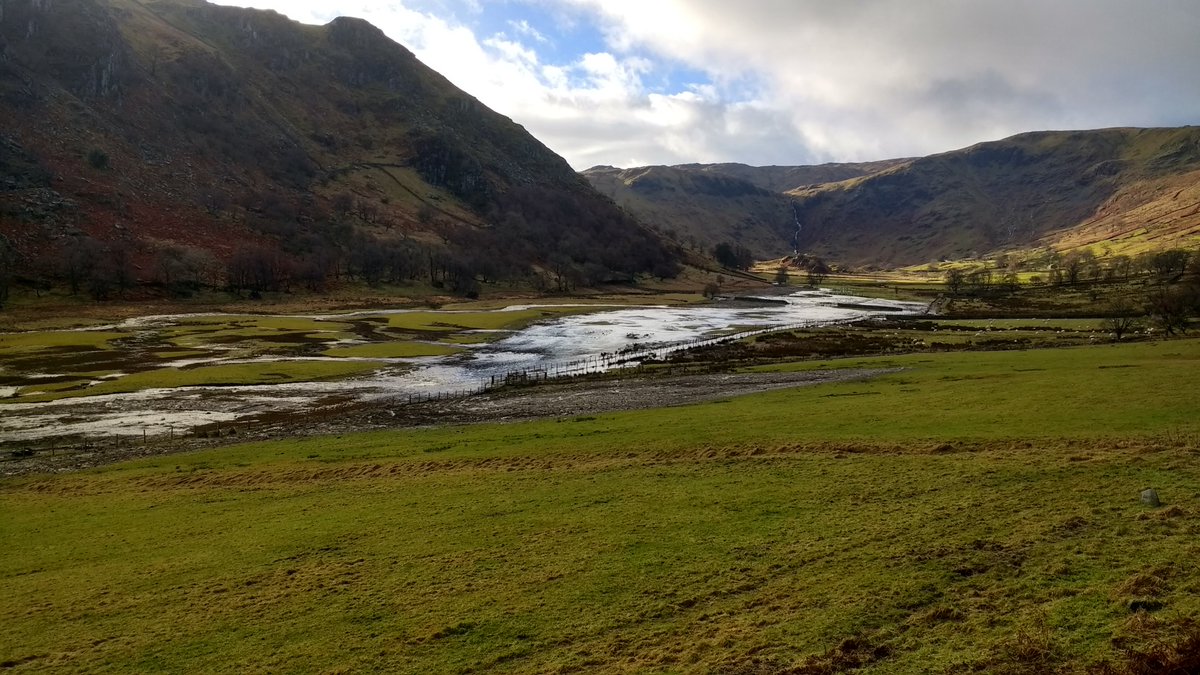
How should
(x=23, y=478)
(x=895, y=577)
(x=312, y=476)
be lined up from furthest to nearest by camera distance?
1. (x=23, y=478)
2. (x=312, y=476)
3. (x=895, y=577)

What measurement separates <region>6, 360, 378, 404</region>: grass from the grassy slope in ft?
90.4

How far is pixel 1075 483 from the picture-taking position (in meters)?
18.3

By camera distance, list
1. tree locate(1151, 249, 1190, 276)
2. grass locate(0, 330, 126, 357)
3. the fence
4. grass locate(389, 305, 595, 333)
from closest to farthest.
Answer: the fence < grass locate(0, 330, 126, 357) < grass locate(389, 305, 595, 333) < tree locate(1151, 249, 1190, 276)

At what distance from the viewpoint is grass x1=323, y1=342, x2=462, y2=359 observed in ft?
247

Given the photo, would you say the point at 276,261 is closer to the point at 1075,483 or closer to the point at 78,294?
the point at 78,294

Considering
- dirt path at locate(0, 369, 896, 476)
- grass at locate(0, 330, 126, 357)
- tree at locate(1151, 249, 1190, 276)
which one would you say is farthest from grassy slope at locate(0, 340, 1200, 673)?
tree at locate(1151, 249, 1190, 276)

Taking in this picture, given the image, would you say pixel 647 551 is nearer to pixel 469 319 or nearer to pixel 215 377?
pixel 215 377

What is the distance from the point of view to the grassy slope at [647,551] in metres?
12.0

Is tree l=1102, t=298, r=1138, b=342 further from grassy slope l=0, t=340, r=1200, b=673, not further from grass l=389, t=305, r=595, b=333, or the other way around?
grass l=389, t=305, r=595, b=333

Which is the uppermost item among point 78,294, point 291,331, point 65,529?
point 78,294

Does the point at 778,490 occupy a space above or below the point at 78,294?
below

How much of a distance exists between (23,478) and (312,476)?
15.3 metres

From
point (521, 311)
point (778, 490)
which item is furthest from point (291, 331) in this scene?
point (778, 490)

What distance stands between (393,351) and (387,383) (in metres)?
20.1
